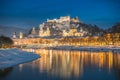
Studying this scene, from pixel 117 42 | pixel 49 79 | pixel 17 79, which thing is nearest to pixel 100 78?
pixel 49 79

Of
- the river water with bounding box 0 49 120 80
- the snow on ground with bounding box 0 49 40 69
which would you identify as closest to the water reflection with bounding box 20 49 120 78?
the river water with bounding box 0 49 120 80

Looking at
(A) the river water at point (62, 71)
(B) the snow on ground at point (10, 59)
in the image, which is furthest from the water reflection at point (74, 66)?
(B) the snow on ground at point (10, 59)

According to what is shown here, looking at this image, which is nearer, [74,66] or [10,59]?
[74,66]

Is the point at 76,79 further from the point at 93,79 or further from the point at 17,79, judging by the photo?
the point at 17,79

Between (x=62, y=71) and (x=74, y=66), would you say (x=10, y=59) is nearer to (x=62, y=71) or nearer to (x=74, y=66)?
(x=74, y=66)

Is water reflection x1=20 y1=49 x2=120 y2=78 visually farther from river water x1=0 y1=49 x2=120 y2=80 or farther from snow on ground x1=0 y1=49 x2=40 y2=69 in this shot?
snow on ground x1=0 y1=49 x2=40 y2=69

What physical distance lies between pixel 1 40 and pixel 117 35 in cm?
7846

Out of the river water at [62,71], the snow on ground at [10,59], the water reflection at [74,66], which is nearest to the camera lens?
the river water at [62,71]

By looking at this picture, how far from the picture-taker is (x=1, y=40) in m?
119

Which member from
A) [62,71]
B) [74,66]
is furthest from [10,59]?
[62,71]

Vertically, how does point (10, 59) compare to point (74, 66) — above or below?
above

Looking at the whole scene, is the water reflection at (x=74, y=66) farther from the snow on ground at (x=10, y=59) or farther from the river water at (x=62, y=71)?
the snow on ground at (x=10, y=59)

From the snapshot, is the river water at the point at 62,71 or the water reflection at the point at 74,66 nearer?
the river water at the point at 62,71

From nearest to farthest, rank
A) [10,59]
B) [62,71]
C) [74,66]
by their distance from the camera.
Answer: [62,71] < [74,66] < [10,59]
